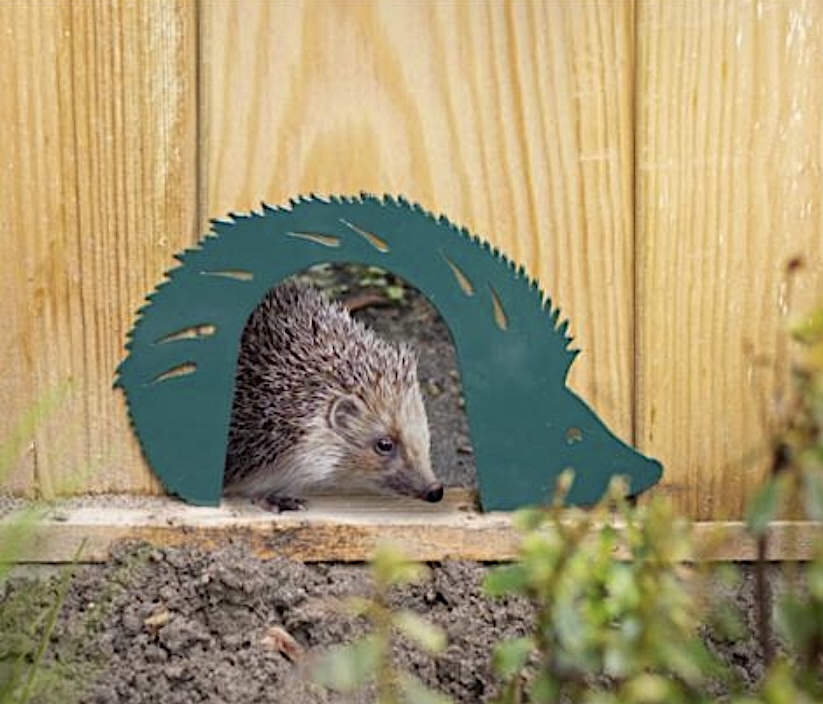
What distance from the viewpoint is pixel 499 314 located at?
12.9 feet

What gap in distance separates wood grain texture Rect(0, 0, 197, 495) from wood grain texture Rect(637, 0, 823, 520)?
1.12 metres

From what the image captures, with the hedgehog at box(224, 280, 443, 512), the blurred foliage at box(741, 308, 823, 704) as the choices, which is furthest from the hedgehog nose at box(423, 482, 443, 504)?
the blurred foliage at box(741, 308, 823, 704)

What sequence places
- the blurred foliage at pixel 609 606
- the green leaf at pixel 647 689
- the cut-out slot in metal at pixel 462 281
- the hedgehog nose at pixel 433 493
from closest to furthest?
the green leaf at pixel 647 689 < the blurred foliage at pixel 609 606 < the cut-out slot in metal at pixel 462 281 < the hedgehog nose at pixel 433 493

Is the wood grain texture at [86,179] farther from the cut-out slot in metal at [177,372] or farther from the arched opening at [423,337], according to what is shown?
the arched opening at [423,337]

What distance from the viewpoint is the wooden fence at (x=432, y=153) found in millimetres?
3838

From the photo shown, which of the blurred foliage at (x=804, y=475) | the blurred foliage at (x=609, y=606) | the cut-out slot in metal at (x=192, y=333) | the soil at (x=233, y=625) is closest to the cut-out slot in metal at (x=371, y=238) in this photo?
the cut-out slot in metal at (x=192, y=333)

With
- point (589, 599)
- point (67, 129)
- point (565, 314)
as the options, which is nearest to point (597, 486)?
point (565, 314)

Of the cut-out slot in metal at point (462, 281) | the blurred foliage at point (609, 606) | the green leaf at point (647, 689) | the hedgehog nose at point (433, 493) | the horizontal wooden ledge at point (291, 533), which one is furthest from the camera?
the hedgehog nose at point (433, 493)

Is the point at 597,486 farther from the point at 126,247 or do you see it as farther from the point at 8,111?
the point at 8,111

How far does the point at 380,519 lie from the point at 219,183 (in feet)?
2.94

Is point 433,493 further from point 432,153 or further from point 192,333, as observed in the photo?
point 432,153

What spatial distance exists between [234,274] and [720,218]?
1178 millimetres

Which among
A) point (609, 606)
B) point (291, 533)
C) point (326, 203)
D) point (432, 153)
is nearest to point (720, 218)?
point (432, 153)

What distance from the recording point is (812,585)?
1965mm
